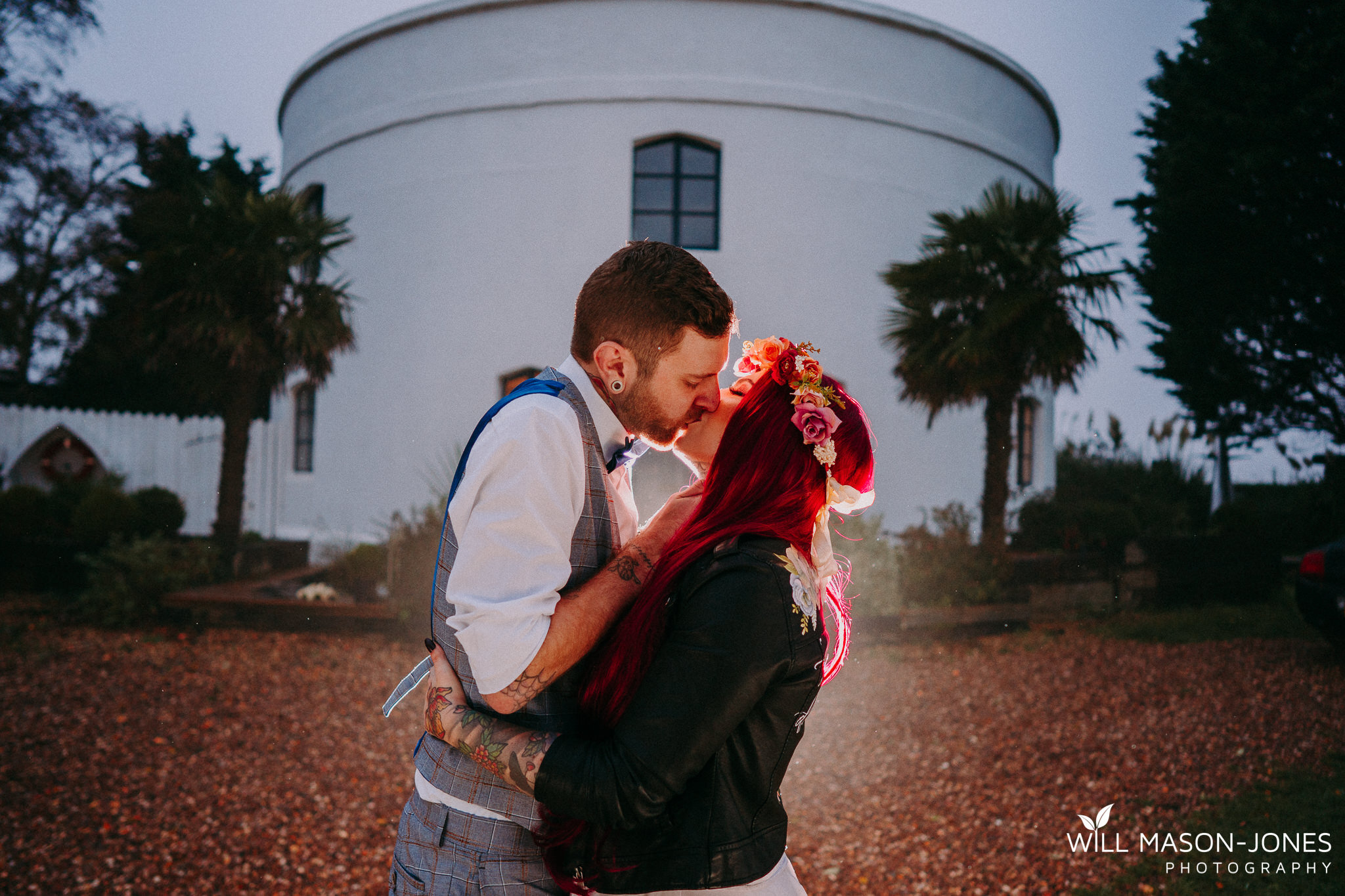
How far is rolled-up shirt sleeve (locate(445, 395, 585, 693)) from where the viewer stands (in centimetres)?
139

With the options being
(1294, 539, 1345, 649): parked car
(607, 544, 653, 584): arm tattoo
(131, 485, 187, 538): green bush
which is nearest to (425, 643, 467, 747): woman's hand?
(607, 544, 653, 584): arm tattoo

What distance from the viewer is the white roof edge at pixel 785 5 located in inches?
464

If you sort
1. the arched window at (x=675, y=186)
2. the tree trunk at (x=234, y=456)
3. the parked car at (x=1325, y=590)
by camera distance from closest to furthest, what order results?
the parked car at (x=1325, y=590)
the tree trunk at (x=234, y=456)
the arched window at (x=675, y=186)

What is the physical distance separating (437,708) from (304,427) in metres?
14.5

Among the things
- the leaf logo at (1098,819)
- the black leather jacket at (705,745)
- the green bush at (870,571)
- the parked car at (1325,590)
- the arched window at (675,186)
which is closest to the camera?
the black leather jacket at (705,745)

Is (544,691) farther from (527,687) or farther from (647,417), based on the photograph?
(647,417)

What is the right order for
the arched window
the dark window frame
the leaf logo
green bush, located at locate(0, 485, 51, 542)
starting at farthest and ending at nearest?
the dark window frame → the arched window → green bush, located at locate(0, 485, 51, 542) → the leaf logo

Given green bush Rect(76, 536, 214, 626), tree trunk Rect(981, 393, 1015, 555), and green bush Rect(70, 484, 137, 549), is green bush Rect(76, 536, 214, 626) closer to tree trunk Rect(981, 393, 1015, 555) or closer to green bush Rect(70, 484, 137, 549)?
green bush Rect(70, 484, 137, 549)

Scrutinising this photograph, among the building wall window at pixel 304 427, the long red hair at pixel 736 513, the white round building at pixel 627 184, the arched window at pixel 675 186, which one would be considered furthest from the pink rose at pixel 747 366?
the building wall window at pixel 304 427

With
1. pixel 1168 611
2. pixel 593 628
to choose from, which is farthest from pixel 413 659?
pixel 1168 611

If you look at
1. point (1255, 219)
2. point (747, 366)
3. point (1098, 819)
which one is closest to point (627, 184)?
point (1255, 219)

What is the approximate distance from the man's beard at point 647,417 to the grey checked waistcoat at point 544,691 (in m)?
0.11

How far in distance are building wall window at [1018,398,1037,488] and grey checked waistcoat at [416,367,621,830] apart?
49.4 ft

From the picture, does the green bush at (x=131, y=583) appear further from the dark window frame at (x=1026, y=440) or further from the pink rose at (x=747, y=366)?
the dark window frame at (x=1026, y=440)
